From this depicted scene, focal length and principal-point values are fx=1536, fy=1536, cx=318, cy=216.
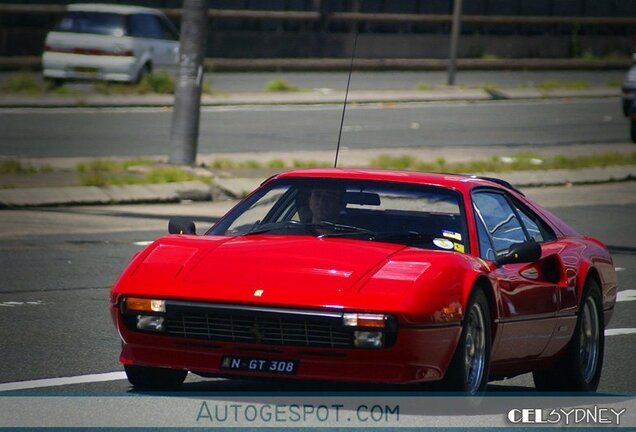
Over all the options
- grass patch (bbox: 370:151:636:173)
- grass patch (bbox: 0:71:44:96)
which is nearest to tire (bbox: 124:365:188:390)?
grass patch (bbox: 370:151:636:173)

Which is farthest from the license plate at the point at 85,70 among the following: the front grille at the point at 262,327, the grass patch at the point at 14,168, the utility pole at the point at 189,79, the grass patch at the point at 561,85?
the front grille at the point at 262,327

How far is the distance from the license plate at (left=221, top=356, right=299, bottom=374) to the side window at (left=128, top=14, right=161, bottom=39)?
26.3m

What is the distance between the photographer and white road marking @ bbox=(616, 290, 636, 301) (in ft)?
41.5

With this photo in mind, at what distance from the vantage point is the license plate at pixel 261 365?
23.1 feet

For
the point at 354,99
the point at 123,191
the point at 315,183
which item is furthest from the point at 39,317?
the point at 354,99

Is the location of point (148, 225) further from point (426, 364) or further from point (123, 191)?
point (426, 364)

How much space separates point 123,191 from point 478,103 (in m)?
19.3

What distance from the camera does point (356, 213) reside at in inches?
326

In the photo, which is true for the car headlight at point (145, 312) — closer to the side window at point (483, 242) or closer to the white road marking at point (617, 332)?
the side window at point (483, 242)

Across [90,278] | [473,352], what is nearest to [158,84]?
[90,278]

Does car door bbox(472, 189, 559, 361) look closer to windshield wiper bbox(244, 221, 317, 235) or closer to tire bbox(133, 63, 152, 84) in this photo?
windshield wiper bbox(244, 221, 317, 235)

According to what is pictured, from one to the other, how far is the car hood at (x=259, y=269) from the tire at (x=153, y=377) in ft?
1.62
